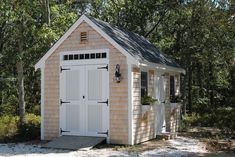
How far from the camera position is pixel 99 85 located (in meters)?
13.6

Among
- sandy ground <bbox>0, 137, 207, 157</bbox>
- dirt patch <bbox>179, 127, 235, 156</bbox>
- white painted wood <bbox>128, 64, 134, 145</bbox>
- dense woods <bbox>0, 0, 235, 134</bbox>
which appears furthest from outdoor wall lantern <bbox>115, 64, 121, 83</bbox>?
dense woods <bbox>0, 0, 235, 134</bbox>

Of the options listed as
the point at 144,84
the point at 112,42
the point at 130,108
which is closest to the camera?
the point at 130,108

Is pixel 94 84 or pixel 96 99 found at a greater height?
pixel 94 84

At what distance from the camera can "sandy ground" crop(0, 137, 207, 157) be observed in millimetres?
11516

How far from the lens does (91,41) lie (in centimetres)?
1380

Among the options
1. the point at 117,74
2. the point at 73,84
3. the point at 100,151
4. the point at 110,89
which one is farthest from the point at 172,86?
the point at 100,151

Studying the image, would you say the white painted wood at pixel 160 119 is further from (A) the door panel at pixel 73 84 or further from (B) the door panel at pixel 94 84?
(A) the door panel at pixel 73 84

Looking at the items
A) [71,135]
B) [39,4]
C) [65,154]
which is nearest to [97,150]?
[65,154]

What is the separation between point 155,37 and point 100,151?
52.4ft

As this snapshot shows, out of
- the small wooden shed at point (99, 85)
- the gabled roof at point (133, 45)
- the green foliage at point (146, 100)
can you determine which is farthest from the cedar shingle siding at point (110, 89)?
the green foliage at point (146, 100)

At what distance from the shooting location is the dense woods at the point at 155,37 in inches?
700

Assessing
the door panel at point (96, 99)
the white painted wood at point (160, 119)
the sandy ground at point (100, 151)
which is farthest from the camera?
the white painted wood at point (160, 119)

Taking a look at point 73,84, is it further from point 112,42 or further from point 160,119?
point 160,119

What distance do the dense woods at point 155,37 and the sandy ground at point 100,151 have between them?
3.88m
